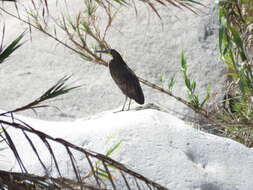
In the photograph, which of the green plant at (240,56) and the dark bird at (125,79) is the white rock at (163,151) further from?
the dark bird at (125,79)

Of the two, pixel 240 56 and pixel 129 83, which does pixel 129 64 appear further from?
pixel 240 56

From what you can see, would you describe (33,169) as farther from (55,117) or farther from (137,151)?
(55,117)

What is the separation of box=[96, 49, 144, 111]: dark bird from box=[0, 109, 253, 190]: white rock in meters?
1.25

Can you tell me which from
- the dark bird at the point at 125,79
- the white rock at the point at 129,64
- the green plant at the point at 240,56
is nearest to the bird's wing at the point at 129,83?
the dark bird at the point at 125,79

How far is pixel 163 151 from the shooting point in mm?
2785

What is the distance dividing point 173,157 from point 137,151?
173 mm

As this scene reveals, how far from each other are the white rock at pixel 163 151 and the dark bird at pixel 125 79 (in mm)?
1249

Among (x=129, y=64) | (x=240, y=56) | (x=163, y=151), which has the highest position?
(x=240, y=56)

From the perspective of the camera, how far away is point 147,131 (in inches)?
116

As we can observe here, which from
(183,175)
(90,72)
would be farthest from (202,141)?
(90,72)

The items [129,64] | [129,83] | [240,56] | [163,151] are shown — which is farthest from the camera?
[129,64]

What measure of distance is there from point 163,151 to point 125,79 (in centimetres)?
185

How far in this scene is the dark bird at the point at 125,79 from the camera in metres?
4.42

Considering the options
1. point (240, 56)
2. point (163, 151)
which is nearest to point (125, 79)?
point (163, 151)
